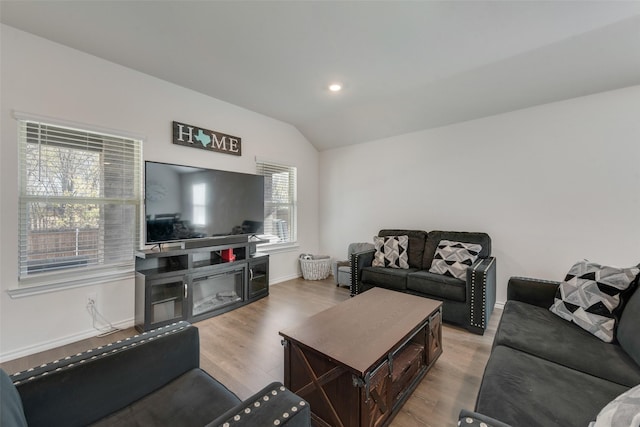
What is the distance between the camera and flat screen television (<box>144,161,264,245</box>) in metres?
2.62

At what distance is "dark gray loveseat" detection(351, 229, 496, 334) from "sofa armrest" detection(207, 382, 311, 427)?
226cm

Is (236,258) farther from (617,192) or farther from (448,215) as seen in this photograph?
(617,192)

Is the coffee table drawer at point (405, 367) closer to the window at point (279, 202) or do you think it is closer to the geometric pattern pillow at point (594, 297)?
the geometric pattern pillow at point (594, 297)

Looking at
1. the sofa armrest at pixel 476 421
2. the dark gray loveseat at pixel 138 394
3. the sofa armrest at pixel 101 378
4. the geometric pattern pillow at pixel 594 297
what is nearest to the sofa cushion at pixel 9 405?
the dark gray loveseat at pixel 138 394

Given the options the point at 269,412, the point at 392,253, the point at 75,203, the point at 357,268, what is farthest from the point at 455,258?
the point at 75,203

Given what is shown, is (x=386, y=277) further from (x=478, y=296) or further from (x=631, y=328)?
(x=631, y=328)

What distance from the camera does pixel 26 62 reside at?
2.13 metres

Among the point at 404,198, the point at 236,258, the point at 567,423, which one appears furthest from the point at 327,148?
the point at 567,423

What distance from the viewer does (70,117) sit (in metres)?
2.33

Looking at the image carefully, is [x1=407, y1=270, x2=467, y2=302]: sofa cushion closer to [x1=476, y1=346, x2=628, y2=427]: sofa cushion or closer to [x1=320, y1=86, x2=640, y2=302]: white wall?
[x1=320, y1=86, x2=640, y2=302]: white wall

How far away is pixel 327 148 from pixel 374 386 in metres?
4.06

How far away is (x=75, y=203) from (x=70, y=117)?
2.58ft

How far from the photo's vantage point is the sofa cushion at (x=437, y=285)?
102 inches

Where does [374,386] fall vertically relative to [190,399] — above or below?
below
